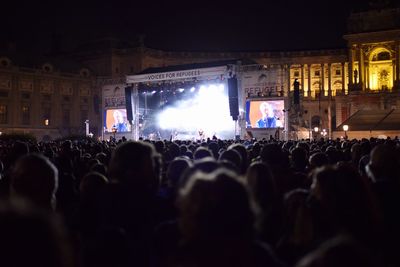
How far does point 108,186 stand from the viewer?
4523 mm

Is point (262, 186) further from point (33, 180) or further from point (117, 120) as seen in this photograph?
point (117, 120)

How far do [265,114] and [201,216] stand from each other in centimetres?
4157

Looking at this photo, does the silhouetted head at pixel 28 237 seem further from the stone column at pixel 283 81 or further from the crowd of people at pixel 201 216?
the stone column at pixel 283 81

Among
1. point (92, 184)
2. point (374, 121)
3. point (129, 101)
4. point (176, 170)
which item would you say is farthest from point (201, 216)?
point (374, 121)

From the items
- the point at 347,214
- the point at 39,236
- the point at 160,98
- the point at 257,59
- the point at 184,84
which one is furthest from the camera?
the point at 257,59

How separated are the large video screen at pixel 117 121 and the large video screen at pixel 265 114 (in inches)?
554

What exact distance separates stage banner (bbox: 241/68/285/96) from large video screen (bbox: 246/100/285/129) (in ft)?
3.45

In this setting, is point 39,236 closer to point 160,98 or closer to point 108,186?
point 108,186

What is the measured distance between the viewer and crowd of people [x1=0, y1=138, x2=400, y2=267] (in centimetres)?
179

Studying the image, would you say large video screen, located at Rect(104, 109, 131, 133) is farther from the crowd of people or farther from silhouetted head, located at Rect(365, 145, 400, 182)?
silhouetted head, located at Rect(365, 145, 400, 182)

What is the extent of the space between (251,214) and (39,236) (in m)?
1.35

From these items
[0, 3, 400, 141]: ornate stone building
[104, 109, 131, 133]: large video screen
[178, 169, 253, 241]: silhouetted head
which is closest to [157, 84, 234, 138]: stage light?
[104, 109, 131, 133]: large video screen

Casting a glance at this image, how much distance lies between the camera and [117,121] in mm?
52312

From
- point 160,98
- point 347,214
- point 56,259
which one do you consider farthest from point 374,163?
point 160,98
